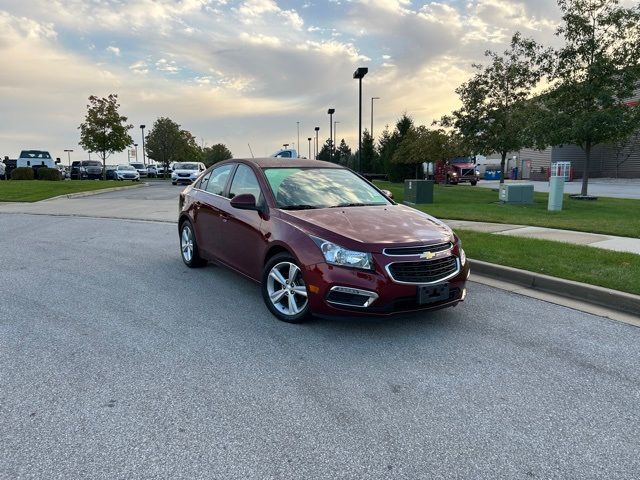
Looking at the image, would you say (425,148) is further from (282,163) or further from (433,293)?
(433,293)

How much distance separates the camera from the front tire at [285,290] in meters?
4.59

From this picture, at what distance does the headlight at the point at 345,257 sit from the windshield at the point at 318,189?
3.08ft

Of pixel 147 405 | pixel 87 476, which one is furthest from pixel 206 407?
pixel 87 476

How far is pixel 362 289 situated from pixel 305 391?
109cm

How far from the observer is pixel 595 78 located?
16.2 metres

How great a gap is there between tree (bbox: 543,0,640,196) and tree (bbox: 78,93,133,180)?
3047 centimetres

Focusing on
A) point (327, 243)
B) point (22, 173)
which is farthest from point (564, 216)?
point (22, 173)

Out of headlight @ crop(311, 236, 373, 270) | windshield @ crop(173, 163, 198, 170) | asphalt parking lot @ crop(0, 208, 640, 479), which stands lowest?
asphalt parking lot @ crop(0, 208, 640, 479)

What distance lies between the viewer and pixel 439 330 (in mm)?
4570

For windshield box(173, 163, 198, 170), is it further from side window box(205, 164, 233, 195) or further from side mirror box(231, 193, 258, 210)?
side mirror box(231, 193, 258, 210)

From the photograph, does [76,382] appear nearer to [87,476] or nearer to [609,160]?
[87,476]

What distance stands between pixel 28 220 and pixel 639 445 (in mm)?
13737

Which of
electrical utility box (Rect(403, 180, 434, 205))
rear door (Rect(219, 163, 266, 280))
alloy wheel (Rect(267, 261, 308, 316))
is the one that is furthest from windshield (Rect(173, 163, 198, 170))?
alloy wheel (Rect(267, 261, 308, 316))

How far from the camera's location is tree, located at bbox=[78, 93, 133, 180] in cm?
3631
